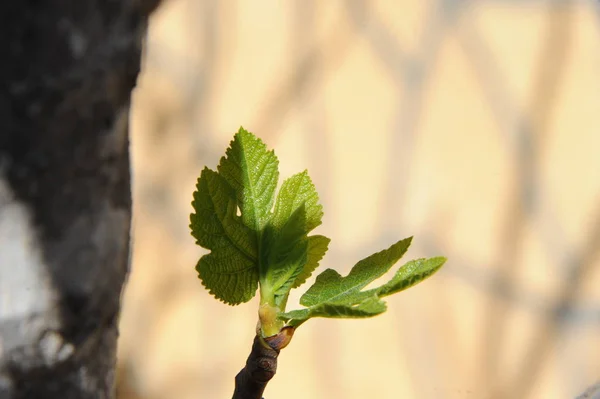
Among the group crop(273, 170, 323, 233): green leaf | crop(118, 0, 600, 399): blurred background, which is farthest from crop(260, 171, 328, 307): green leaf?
crop(118, 0, 600, 399): blurred background

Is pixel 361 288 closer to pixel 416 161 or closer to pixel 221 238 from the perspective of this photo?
pixel 221 238

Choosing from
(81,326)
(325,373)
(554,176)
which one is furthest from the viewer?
(325,373)

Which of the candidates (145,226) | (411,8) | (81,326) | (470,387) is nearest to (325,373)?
(470,387)

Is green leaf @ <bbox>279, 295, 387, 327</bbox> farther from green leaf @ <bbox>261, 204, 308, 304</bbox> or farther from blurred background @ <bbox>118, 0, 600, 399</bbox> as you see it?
blurred background @ <bbox>118, 0, 600, 399</bbox>

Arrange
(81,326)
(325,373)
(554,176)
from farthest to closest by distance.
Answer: (325,373) < (554,176) < (81,326)

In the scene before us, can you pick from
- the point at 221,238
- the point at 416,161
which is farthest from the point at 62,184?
the point at 416,161

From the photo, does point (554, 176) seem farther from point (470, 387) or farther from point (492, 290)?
point (470, 387)
